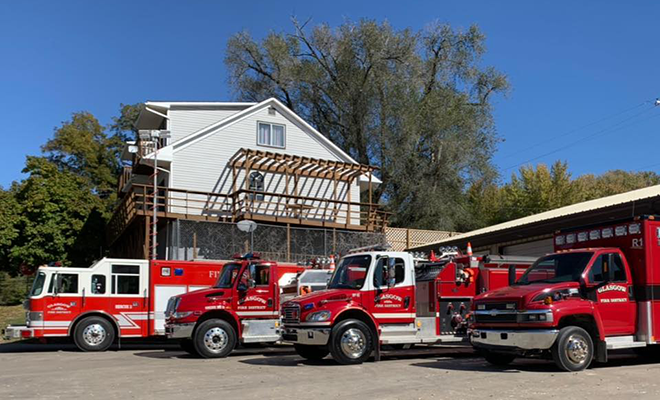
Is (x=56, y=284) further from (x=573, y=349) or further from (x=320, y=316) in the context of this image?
(x=573, y=349)

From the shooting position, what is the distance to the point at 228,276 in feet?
54.6

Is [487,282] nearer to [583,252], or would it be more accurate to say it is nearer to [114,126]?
[583,252]

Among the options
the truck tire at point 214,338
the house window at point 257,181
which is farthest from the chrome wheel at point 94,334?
the house window at point 257,181

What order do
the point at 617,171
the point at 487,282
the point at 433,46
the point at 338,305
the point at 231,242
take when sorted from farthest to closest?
the point at 617,171
the point at 433,46
the point at 231,242
the point at 487,282
the point at 338,305

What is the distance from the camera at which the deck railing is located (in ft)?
97.0

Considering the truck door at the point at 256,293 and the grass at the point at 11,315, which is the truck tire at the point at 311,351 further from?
the grass at the point at 11,315

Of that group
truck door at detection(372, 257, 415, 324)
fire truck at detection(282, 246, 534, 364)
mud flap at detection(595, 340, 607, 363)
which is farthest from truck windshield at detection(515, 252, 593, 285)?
truck door at detection(372, 257, 415, 324)

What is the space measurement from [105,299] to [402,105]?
27321 mm

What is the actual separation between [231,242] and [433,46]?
25.5m

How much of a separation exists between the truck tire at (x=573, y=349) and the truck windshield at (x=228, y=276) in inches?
303

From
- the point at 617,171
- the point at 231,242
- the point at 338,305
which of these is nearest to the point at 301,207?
the point at 231,242

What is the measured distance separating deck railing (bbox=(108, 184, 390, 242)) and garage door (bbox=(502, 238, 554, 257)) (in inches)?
322

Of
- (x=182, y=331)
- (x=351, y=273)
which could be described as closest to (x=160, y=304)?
(x=182, y=331)

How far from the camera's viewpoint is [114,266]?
19188 millimetres
